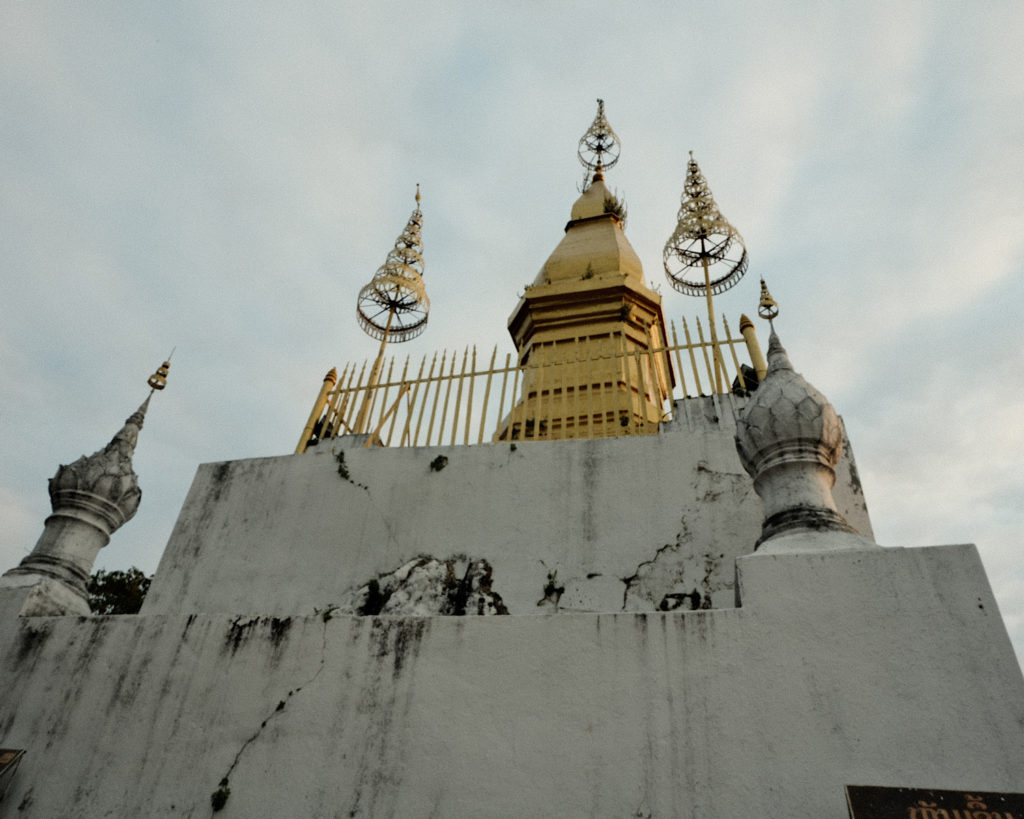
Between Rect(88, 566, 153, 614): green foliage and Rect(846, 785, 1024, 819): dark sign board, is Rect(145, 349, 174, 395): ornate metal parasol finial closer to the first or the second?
Rect(846, 785, 1024, 819): dark sign board

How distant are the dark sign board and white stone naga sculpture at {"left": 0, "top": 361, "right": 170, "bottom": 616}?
4732 millimetres

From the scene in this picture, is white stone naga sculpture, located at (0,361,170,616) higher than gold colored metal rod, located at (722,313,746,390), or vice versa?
gold colored metal rod, located at (722,313,746,390)

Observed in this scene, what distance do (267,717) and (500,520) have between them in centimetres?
196

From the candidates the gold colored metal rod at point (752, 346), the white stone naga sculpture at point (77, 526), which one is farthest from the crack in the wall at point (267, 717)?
the gold colored metal rod at point (752, 346)

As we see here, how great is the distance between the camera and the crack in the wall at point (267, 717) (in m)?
3.55

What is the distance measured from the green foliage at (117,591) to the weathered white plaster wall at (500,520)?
12.7 m

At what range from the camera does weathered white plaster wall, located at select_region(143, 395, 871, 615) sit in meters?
4.69

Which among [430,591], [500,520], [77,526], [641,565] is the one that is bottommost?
[430,591]

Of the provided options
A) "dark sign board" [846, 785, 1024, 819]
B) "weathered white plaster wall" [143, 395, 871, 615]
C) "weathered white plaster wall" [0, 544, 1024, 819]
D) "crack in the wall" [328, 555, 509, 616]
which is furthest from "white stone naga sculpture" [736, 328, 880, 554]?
"crack in the wall" [328, 555, 509, 616]

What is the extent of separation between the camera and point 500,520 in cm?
509

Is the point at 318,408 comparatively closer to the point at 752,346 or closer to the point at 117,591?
the point at 752,346

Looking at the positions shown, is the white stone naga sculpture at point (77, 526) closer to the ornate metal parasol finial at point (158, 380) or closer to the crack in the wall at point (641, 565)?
the ornate metal parasol finial at point (158, 380)

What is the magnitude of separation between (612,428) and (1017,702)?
4.55m

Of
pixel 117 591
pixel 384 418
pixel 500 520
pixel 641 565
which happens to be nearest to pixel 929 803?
pixel 641 565
